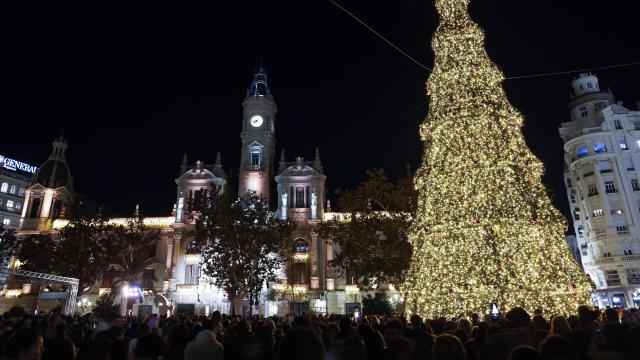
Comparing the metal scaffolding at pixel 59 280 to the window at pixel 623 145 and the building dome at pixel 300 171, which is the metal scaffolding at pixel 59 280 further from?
the window at pixel 623 145

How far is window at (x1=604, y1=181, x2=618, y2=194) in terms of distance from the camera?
44.7m

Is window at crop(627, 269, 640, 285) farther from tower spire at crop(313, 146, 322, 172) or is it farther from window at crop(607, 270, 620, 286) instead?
tower spire at crop(313, 146, 322, 172)

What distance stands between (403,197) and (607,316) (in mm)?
17935

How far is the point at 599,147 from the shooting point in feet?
153

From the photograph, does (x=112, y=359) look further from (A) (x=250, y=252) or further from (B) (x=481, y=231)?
(A) (x=250, y=252)

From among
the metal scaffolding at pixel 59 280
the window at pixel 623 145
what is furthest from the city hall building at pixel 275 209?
the window at pixel 623 145

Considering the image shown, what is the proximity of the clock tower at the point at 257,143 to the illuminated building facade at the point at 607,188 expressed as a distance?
119ft

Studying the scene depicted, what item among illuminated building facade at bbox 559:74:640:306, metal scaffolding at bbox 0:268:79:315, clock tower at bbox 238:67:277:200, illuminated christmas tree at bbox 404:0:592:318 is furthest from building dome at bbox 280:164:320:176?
illuminated christmas tree at bbox 404:0:592:318

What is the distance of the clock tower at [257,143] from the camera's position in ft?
159

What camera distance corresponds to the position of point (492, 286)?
1268 centimetres

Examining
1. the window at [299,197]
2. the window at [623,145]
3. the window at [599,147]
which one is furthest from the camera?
the window at [299,197]

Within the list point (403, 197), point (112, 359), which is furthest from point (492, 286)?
point (403, 197)

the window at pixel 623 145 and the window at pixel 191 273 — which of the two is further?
the window at pixel 623 145

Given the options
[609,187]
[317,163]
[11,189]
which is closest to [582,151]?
[609,187]
